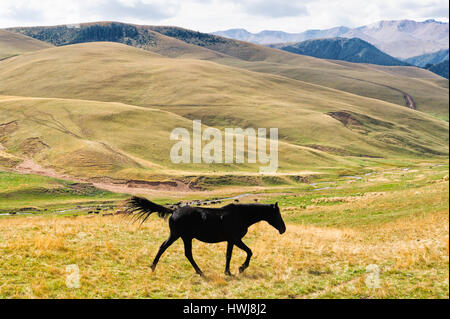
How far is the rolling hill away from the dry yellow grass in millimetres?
66290

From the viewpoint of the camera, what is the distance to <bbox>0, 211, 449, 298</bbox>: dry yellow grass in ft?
37.6

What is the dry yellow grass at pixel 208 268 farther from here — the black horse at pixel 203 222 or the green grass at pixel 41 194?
the green grass at pixel 41 194

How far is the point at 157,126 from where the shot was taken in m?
121

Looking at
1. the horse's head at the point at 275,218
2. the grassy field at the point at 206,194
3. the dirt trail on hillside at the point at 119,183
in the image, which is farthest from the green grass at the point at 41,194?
the horse's head at the point at 275,218

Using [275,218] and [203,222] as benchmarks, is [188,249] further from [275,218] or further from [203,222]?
[275,218]

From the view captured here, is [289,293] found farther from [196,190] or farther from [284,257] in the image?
[196,190]

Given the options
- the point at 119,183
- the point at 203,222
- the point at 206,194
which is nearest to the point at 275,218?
the point at 203,222

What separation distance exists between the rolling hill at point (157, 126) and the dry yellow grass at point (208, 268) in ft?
217

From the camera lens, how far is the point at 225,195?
74.5m

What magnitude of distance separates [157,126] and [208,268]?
361 ft

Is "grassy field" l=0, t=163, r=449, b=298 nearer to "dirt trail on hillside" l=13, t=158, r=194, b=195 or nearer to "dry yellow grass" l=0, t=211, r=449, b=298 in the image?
"dry yellow grass" l=0, t=211, r=449, b=298

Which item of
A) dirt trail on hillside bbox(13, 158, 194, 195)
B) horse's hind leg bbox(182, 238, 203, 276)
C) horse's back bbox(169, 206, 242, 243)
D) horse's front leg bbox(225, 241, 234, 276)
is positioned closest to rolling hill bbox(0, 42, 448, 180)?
dirt trail on hillside bbox(13, 158, 194, 195)

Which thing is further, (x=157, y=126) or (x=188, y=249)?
(x=157, y=126)

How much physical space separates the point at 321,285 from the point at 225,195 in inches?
2444
